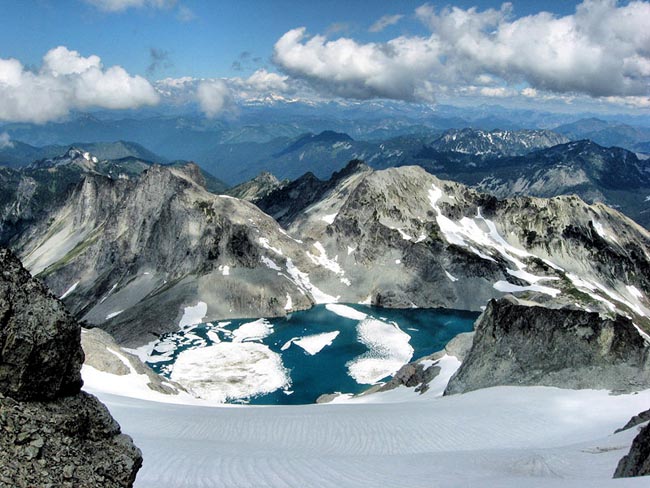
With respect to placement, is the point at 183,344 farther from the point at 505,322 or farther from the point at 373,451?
the point at 373,451

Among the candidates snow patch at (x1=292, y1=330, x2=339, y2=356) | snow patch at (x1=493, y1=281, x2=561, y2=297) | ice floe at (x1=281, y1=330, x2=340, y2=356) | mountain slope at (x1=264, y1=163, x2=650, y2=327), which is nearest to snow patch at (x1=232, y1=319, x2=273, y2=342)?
ice floe at (x1=281, y1=330, x2=340, y2=356)

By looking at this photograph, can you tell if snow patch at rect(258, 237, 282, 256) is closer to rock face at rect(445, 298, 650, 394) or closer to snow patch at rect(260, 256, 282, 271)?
snow patch at rect(260, 256, 282, 271)

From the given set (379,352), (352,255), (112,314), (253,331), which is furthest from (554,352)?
(352,255)

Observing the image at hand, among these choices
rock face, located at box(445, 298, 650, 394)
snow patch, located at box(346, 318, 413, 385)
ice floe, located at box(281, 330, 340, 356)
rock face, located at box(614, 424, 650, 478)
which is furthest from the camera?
ice floe, located at box(281, 330, 340, 356)

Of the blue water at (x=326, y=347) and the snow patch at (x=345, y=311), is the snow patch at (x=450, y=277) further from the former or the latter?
the snow patch at (x=345, y=311)

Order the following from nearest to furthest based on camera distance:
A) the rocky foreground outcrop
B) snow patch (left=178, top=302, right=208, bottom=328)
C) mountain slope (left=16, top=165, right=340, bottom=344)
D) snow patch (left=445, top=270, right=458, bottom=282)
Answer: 1. the rocky foreground outcrop
2. snow patch (left=178, top=302, right=208, bottom=328)
3. mountain slope (left=16, top=165, right=340, bottom=344)
4. snow patch (left=445, top=270, right=458, bottom=282)

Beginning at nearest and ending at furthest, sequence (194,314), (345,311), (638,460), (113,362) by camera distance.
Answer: (638,460)
(113,362)
(194,314)
(345,311)

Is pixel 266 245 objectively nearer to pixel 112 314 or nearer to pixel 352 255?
pixel 352 255
